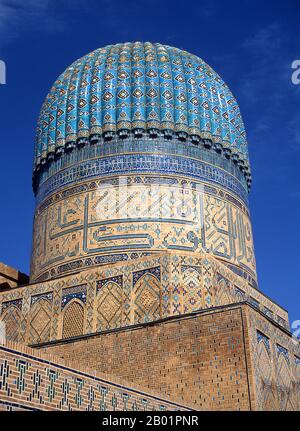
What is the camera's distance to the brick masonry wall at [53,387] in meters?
4.20

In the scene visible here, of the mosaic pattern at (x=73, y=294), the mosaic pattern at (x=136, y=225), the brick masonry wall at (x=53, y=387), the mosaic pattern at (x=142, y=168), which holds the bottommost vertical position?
the brick masonry wall at (x=53, y=387)

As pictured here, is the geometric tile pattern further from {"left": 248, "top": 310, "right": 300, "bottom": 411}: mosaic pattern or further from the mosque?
{"left": 248, "top": 310, "right": 300, "bottom": 411}: mosaic pattern

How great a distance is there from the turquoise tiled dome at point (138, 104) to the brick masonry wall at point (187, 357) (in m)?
3.30

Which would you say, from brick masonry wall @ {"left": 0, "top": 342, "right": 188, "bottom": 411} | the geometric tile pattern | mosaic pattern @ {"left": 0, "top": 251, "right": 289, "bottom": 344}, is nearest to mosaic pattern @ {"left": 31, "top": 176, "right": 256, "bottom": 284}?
mosaic pattern @ {"left": 0, "top": 251, "right": 289, "bottom": 344}

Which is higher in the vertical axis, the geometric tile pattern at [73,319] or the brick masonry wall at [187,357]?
the geometric tile pattern at [73,319]

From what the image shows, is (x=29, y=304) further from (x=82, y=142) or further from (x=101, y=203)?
(x=82, y=142)

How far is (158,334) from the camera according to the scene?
680cm

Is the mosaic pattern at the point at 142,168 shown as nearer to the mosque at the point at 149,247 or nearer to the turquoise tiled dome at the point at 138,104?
the mosque at the point at 149,247

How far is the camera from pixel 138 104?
925 centimetres

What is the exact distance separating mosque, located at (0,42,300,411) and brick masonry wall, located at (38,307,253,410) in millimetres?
12

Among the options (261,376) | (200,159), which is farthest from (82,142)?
(261,376)

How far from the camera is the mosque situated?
6.39 meters

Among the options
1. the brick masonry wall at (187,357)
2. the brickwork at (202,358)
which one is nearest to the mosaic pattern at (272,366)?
the brickwork at (202,358)

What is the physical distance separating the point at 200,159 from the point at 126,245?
1.79m
